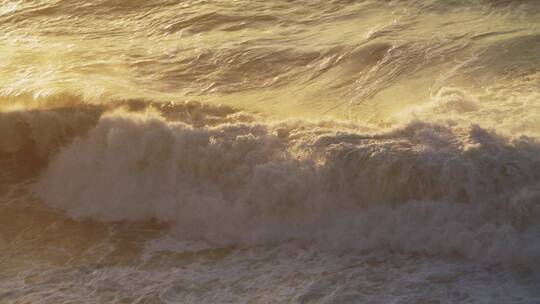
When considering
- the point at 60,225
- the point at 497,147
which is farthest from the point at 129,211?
the point at 497,147

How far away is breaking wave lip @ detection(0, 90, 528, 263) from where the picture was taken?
8.56 m

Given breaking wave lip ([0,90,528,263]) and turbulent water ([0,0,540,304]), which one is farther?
breaking wave lip ([0,90,528,263])

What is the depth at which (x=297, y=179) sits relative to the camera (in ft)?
31.1

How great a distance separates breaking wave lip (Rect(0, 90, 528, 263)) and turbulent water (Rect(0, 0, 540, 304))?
0.07 feet

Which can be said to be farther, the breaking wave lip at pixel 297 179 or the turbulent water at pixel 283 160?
the breaking wave lip at pixel 297 179

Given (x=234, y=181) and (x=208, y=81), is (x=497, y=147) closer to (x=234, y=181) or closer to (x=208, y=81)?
(x=234, y=181)

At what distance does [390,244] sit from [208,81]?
5044mm

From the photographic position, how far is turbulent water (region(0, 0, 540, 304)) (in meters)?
8.37

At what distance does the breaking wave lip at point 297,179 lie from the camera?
8.56 metres

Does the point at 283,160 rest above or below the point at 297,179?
→ above

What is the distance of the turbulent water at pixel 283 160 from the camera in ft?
27.5

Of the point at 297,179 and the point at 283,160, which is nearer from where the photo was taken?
the point at 297,179

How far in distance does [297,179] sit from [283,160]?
399mm

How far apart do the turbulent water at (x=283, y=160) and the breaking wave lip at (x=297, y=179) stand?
0.9 inches
